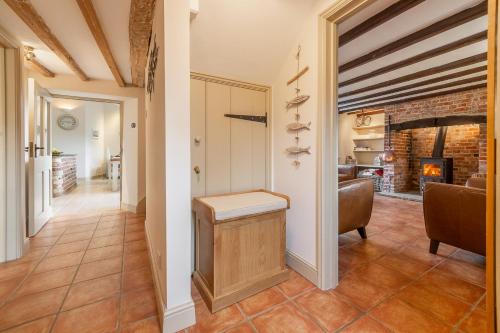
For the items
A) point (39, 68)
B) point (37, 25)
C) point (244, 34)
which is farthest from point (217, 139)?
point (39, 68)

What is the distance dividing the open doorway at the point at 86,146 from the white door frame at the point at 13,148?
2.97m

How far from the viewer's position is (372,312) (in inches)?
53.9

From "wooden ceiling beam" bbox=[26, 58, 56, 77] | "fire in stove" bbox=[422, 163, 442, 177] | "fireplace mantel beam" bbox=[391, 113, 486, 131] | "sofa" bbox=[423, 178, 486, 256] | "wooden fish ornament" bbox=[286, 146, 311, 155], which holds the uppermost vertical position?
"wooden ceiling beam" bbox=[26, 58, 56, 77]

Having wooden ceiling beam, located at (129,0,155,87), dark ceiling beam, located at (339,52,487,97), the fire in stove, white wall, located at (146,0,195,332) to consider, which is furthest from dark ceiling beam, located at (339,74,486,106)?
white wall, located at (146,0,195,332)

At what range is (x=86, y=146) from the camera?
7855 millimetres

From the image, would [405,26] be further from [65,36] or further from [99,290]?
[99,290]

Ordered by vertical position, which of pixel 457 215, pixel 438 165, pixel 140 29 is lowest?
pixel 457 215

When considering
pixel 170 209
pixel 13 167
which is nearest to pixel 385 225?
pixel 170 209

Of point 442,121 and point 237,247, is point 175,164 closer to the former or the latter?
point 237,247

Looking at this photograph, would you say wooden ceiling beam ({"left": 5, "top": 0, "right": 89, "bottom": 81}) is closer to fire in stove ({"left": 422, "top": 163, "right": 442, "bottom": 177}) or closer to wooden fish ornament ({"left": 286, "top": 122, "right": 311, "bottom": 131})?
wooden fish ornament ({"left": 286, "top": 122, "right": 311, "bottom": 131})

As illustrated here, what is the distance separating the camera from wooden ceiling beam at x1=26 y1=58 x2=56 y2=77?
2615 millimetres

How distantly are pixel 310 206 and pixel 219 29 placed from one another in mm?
1573

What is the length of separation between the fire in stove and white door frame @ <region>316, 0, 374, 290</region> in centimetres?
460

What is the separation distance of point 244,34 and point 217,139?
892mm
